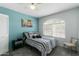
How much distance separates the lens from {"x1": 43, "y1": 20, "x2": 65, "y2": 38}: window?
139 inches

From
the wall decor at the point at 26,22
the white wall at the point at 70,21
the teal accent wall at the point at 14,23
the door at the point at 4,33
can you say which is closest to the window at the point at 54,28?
the white wall at the point at 70,21

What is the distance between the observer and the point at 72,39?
2.98 m

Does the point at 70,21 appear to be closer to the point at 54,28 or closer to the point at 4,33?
the point at 54,28

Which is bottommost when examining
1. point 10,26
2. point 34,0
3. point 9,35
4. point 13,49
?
point 13,49

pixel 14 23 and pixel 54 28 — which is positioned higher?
pixel 14 23

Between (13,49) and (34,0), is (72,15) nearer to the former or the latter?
(34,0)

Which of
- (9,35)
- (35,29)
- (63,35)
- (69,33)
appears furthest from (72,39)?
(9,35)

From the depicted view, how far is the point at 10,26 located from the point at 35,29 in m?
2.09

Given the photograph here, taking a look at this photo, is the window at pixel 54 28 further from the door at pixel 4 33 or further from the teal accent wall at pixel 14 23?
the door at pixel 4 33

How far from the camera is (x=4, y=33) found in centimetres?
271

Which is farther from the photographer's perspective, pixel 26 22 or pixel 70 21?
pixel 26 22

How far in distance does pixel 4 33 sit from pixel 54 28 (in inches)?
118

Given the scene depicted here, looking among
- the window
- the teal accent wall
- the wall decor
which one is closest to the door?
the teal accent wall

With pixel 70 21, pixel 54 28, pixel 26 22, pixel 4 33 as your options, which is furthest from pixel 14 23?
pixel 70 21
